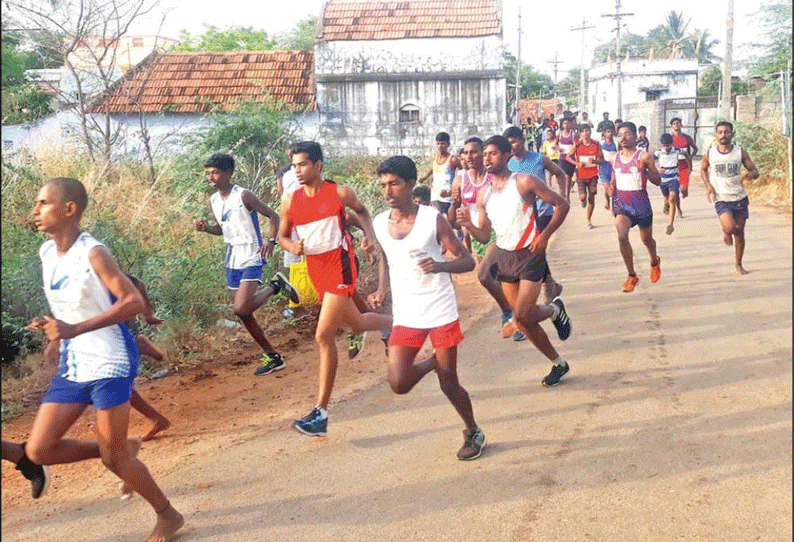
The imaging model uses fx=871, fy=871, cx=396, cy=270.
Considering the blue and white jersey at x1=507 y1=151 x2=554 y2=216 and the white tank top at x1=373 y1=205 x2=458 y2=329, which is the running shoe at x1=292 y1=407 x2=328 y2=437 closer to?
the white tank top at x1=373 y1=205 x2=458 y2=329

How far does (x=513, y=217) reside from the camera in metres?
6.52

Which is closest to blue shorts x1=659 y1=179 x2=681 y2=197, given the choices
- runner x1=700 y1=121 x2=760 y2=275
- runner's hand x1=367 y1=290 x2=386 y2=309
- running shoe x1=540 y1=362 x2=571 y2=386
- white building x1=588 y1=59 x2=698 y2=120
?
runner x1=700 y1=121 x2=760 y2=275

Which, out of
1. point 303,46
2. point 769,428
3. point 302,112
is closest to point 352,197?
point 769,428

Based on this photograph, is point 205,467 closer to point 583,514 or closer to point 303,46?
point 583,514

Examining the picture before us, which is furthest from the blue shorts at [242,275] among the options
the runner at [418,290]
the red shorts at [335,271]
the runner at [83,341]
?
the runner at [83,341]

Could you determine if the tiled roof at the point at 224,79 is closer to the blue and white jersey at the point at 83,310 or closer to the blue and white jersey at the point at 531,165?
the blue and white jersey at the point at 531,165

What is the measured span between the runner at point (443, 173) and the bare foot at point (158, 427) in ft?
18.7

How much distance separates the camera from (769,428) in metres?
5.27

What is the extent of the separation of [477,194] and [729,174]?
11.5ft

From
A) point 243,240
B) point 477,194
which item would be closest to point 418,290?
point 243,240

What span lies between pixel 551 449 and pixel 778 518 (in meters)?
1.38

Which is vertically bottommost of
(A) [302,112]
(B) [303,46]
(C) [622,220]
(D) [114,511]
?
(D) [114,511]

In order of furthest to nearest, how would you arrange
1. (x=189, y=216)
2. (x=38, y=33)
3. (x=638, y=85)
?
1. (x=638, y=85)
2. (x=38, y=33)
3. (x=189, y=216)

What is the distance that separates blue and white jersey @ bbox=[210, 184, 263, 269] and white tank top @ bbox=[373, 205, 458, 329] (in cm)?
231
